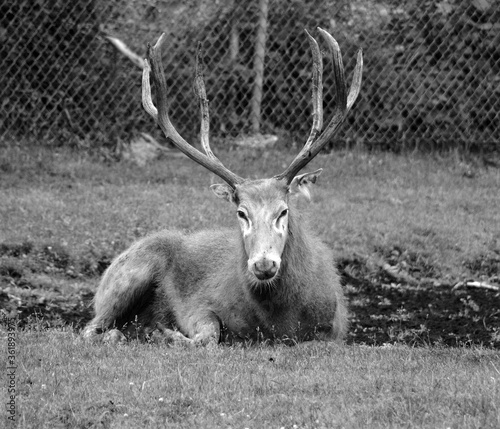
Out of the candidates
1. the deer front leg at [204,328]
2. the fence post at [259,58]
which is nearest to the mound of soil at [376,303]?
the deer front leg at [204,328]

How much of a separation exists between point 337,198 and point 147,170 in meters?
2.76

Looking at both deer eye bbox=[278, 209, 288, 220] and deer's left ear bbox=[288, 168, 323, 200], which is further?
deer's left ear bbox=[288, 168, 323, 200]

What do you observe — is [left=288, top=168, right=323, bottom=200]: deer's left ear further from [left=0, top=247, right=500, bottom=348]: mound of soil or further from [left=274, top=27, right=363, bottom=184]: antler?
[left=0, top=247, right=500, bottom=348]: mound of soil

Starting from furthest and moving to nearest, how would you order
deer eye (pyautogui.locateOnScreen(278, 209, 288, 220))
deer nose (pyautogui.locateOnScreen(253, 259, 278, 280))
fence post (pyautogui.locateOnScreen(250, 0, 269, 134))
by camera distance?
fence post (pyautogui.locateOnScreen(250, 0, 269, 134)), deer eye (pyautogui.locateOnScreen(278, 209, 288, 220)), deer nose (pyautogui.locateOnScreen(253, 259, 278, 280))

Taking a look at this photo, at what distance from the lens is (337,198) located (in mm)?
13344

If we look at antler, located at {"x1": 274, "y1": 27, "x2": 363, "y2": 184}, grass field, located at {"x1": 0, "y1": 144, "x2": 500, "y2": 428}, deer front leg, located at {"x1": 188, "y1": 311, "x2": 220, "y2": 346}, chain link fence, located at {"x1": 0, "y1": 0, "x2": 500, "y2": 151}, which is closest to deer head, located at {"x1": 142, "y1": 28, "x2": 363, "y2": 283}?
antler, located at {"x1": 274, "y1": 27, "x2": 363, "y2": 184}

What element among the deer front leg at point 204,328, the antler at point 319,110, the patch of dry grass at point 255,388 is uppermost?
the antler at point 319,110

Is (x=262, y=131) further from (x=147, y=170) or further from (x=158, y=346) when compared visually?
(x=158, y=346)

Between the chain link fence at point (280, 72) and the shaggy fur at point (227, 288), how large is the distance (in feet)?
18.3

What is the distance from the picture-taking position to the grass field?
5727 millimetres

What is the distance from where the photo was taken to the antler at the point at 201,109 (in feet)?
28.1

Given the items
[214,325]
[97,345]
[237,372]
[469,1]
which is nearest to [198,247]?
[214,325]

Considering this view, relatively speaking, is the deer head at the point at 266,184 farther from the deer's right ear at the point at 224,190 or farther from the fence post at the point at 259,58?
the fence post at the point at 259,58

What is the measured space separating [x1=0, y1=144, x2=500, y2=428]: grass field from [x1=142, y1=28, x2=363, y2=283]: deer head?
0.75 meters
